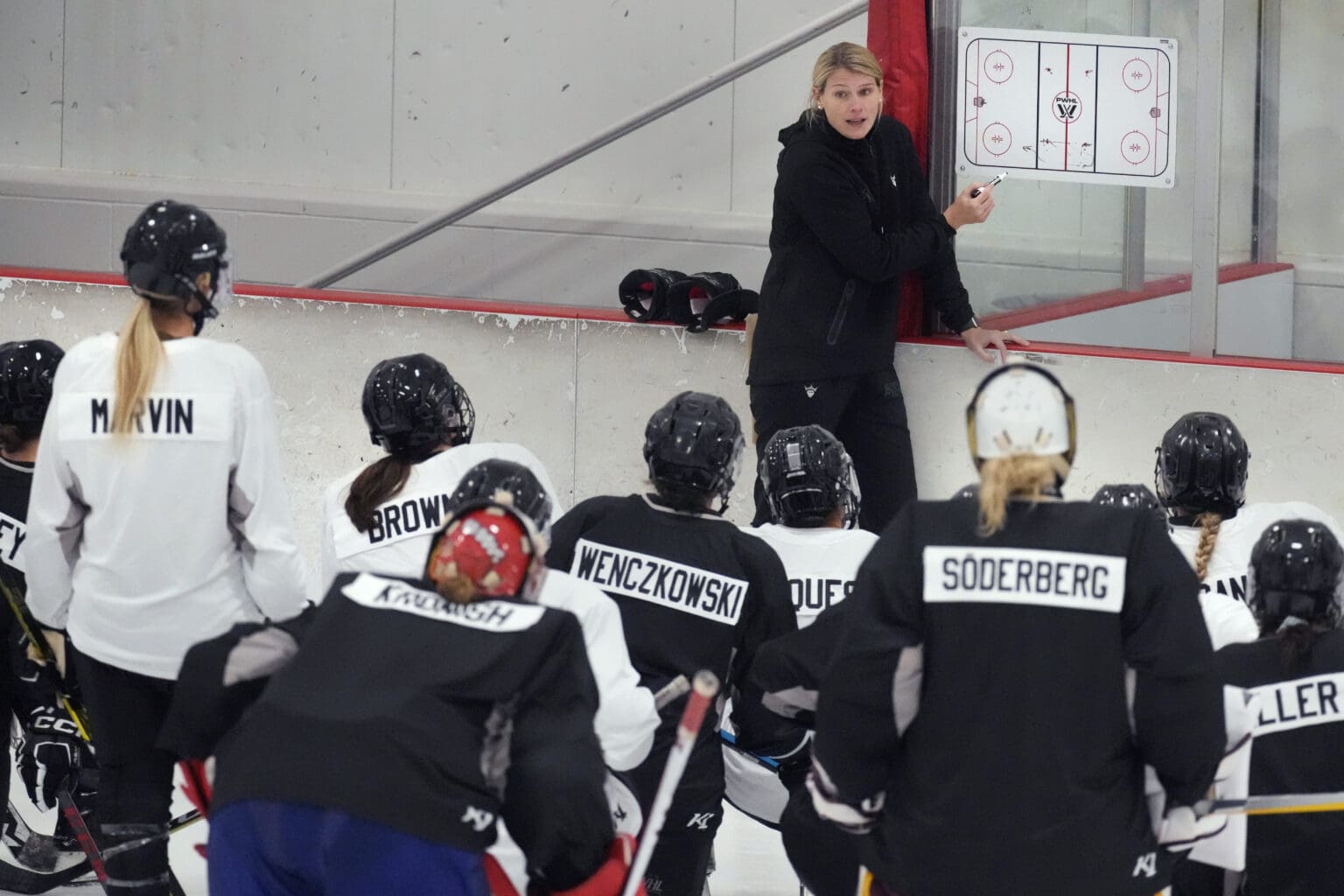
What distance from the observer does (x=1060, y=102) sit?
5363mm

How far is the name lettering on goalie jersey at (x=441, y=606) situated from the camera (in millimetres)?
2256

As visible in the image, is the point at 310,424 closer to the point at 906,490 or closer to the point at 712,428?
the point at 906,490

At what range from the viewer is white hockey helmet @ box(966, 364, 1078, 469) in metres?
2.39

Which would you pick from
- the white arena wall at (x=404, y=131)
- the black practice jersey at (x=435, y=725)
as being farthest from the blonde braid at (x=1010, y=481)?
the white arena wall at (x=404, y=131)

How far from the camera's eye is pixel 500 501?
7.97 feet

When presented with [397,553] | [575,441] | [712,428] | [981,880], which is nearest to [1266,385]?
[575,441]

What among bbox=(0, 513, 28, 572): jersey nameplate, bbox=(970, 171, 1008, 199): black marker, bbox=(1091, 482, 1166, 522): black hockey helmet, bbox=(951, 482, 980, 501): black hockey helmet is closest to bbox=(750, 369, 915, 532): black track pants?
bbox=(970, 171, 1008, 199): black marker

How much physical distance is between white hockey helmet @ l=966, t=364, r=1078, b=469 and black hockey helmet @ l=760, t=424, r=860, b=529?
3.83 feet

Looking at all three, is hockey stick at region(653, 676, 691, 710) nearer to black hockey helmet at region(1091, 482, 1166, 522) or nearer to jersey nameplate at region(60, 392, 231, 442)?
jersey nameplate at region(60, 392, 231, 442)

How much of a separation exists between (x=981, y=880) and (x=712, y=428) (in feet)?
4.18

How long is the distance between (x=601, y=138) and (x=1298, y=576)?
4148 millimetres

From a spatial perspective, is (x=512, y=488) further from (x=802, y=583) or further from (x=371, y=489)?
(x=802, y=583)

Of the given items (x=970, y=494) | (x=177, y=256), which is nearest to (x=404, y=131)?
(x=177, y=256)

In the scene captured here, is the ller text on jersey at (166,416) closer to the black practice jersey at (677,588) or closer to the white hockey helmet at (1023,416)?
the black practice jersey at (677,588)
